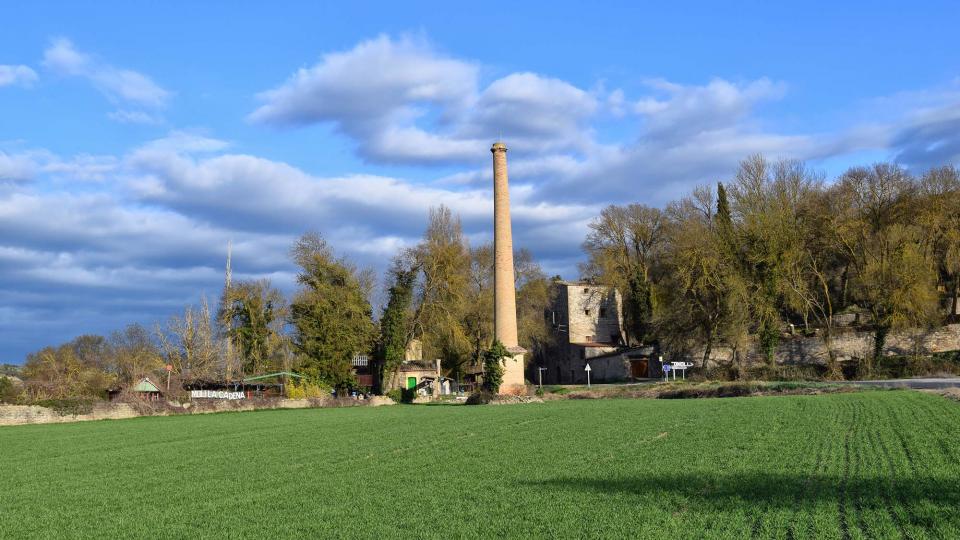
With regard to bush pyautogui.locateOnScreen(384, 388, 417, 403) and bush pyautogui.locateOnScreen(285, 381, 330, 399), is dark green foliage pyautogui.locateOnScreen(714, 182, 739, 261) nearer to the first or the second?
bush pyautogui.locateOnScreen(384, 388, 417, 403)

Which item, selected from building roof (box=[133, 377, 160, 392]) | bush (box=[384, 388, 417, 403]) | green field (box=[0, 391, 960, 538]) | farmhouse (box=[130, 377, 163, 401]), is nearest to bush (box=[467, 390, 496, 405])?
bush (box=[384, 388, 417, 403])

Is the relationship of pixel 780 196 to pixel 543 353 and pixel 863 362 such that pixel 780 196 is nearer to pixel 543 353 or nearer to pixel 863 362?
pixel 863 362

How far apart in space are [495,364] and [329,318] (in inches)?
622

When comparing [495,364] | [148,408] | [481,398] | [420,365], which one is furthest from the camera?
[420,365]

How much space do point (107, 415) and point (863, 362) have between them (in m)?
51.1

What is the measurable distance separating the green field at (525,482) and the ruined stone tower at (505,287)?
29.2 meters

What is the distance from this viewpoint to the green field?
10930 mm

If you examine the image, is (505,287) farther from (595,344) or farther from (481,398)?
(595,344)

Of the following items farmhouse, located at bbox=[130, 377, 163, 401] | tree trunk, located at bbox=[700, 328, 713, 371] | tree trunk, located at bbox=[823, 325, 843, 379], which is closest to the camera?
farmhouse, located at bbox=[130, 377, 163, 401]

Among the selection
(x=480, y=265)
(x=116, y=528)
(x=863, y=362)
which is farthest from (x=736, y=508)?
(x=480, y=265)

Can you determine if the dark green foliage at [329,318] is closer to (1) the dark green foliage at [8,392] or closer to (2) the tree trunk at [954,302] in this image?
(1) the dark green foliage at [8,392]

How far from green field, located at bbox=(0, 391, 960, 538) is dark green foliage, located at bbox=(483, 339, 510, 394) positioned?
27.8 metres

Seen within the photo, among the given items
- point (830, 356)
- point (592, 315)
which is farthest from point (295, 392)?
point (830, 356)

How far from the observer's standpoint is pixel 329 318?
6456 centimetres
